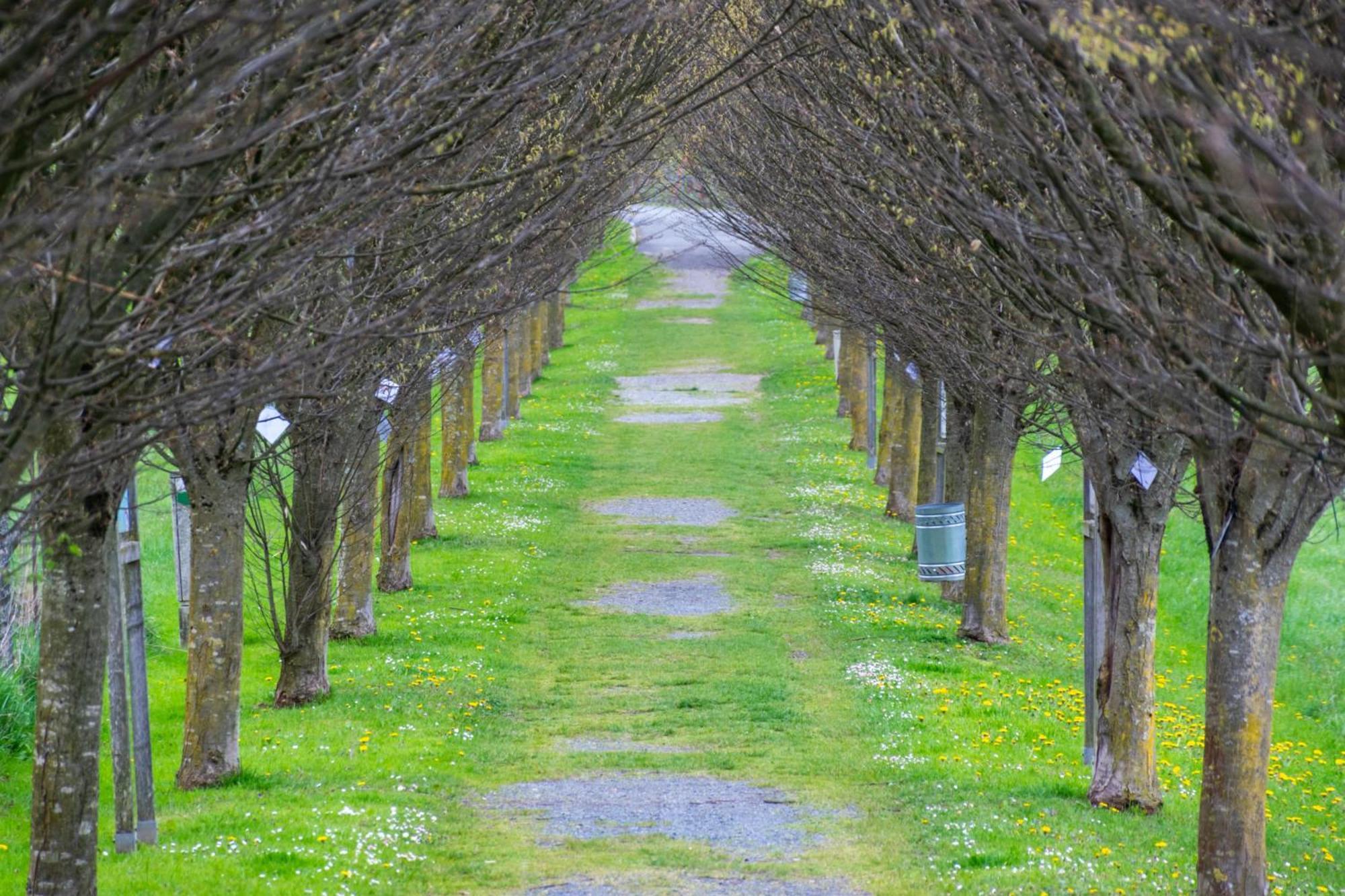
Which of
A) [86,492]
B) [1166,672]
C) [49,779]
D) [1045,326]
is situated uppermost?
[1045,326]

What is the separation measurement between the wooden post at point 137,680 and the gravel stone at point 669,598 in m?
→ 9.12

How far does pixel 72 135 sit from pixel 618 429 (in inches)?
1211

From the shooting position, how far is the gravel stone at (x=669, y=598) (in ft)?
Answer: 60.7

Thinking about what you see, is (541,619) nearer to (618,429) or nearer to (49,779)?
(49,779)

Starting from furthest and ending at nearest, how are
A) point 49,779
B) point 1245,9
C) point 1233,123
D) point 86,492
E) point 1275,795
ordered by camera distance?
point 1275,795
point 49,779
point 86,492
point 1245,9
point 1233,123

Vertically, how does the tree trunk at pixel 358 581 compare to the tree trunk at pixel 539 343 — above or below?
below

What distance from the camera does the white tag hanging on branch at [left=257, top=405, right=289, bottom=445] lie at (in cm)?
1026

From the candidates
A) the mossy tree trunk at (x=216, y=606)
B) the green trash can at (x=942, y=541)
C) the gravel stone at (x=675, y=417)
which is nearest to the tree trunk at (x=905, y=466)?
the green trash can at (x=942, y=541)

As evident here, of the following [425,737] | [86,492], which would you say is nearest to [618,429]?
[425,737]

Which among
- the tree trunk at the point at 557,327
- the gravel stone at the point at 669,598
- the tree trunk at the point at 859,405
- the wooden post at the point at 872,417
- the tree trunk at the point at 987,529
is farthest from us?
the tree trunk at the point at 557,327

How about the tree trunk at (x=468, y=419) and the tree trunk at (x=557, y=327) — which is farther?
the tree trunk at (x=557, y=327)

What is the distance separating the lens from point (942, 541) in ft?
58.8

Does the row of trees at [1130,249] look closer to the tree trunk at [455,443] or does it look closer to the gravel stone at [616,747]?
the gravel stone at [616,747]

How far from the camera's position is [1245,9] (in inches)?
205
